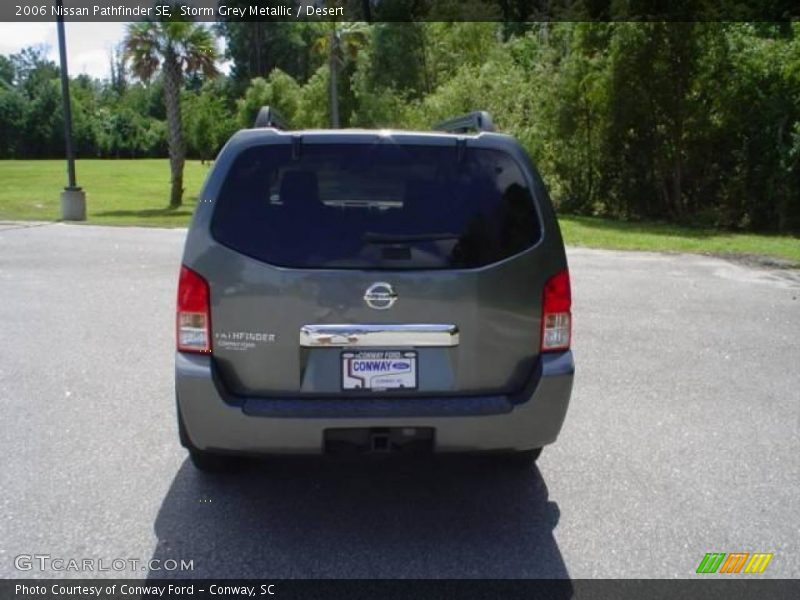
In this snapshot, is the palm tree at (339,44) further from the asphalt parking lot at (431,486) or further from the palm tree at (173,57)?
the asphalt parking lot at (431,486)

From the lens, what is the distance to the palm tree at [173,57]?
26.1 m

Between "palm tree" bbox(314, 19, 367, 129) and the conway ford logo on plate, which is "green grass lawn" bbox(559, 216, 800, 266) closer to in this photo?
the conway ford logo on plate

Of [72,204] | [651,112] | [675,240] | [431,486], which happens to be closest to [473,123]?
[431,486]

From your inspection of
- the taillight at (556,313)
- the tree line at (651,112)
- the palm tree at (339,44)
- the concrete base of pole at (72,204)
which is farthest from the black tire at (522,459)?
the palm tree at (339,44)

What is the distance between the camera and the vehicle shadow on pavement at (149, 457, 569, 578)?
3299 mm

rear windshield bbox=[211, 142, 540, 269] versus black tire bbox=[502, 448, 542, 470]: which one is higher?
rear windshield bbox=[211, 142, 540, 269]

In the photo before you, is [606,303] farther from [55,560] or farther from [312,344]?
[55,560]

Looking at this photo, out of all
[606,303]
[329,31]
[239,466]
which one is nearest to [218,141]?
[329,31]

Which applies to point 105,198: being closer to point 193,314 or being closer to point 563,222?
point 563,222

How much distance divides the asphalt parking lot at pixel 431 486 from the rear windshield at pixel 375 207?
1285 mm

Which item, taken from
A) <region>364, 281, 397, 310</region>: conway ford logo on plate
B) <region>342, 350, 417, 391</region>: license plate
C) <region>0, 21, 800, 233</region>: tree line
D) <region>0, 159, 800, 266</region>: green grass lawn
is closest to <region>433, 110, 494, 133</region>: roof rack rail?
<region>364, 281, 397, 310</region>: conway ford logo on plate

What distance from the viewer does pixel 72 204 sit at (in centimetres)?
2019

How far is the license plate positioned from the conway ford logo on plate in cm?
21

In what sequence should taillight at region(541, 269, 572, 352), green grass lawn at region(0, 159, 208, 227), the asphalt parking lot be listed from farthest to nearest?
1. green grass lawn at region(0, 159, 208, 227)
2. taillight at region(541, 269, 572, 352)
3. the asphalt parking lot
